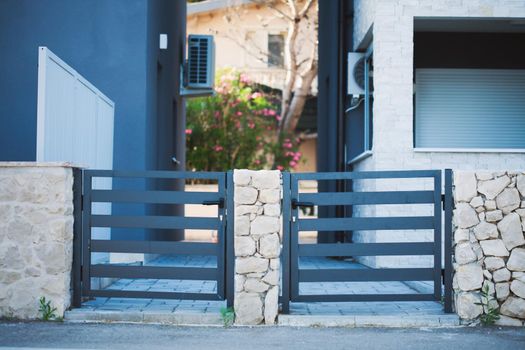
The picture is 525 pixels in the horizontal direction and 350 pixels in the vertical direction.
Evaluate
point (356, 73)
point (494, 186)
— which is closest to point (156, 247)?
point (494, 186)

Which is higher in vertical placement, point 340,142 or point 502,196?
point 340,142

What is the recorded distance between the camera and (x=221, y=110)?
742 inches

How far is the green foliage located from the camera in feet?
60.1

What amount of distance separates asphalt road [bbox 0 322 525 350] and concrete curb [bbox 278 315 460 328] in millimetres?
106

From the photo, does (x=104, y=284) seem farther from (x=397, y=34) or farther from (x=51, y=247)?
(x=397, y=34)

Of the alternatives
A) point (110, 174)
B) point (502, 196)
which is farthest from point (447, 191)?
point (110, 174)

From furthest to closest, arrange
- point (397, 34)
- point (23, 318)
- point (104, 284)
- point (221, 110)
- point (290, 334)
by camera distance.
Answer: point (221, 110) → point (397, 34) → point (104, 284) → point (23, 318) → point (290, 334)

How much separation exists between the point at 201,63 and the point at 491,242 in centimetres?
832

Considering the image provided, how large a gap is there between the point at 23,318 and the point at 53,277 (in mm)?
409

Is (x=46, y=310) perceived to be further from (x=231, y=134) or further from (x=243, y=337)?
(x=231, y=134)

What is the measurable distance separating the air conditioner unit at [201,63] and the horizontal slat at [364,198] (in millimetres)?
7355

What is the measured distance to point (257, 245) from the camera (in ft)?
19.7

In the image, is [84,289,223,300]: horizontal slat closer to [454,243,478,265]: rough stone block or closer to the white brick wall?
[454,243,478,265]: rough stone block

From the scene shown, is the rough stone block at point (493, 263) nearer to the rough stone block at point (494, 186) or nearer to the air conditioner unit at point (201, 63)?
the rough stone block at point (494, 186)
